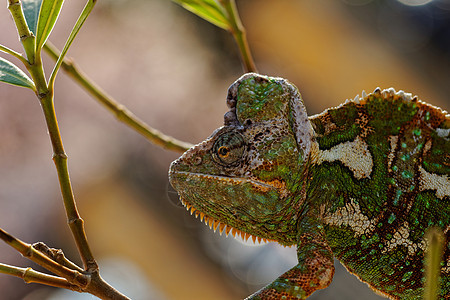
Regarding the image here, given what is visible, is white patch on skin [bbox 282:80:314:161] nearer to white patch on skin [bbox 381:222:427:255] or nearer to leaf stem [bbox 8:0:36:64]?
white patch on skin [bbox 381:222:427:255]

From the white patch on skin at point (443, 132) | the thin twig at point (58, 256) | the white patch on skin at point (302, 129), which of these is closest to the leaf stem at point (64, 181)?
the thin twig at point (58, 256)

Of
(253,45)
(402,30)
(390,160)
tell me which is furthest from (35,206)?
(390,160)

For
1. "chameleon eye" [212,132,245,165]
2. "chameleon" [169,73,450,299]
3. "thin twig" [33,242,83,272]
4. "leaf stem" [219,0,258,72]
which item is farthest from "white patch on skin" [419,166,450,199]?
"thin twig" [33,242,83,272]

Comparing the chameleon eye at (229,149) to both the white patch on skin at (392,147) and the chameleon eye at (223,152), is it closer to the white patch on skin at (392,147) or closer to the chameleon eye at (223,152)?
the chameleon eye at (223,152)

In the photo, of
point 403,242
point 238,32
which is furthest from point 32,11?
point 403,242

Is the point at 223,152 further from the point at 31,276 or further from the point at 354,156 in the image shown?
the point at 31,276

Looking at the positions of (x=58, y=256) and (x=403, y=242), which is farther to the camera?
(x=403, y=242)
